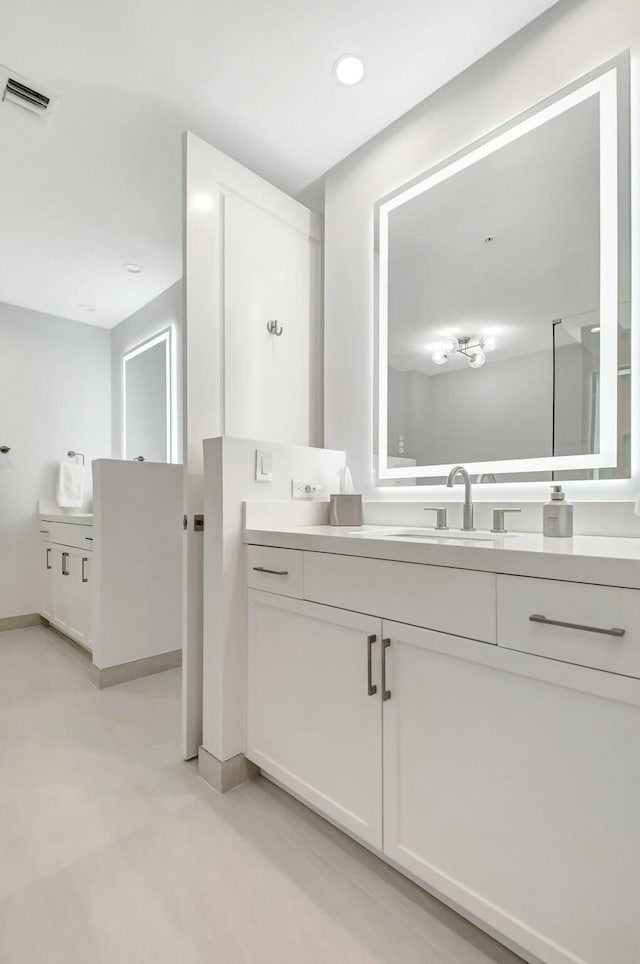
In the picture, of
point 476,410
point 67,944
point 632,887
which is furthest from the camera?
point 476,410

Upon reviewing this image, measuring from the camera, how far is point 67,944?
1.04 metres

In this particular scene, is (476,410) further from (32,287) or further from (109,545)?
(32,287)

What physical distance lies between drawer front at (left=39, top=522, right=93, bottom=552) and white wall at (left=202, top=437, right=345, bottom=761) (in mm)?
1449

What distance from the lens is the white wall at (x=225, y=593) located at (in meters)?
1.59

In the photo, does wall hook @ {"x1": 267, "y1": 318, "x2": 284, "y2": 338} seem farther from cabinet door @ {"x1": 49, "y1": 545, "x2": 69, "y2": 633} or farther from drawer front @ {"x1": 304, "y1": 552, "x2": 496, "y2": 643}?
cabinet door @ {"x1": 49, "y1": 545, "x2": 69, "y2": 633}

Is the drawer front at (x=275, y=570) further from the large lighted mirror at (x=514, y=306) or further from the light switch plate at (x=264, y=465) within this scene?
the large lighted mirror at (x=514, y=306)

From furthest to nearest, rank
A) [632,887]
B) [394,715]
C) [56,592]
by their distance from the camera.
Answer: [56,592] < [394,715] < [632,887]

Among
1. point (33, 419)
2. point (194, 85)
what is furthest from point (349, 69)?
point (33, 419)

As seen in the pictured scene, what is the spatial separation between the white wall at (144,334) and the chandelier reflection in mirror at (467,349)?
181 cm

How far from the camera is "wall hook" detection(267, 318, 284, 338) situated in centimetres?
212

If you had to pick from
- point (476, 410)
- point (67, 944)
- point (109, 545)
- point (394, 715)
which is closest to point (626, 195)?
point (476, 410)

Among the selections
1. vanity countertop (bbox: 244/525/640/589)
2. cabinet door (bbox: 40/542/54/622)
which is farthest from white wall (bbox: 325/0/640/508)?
cabinet door (bbox: 40/542/54/622)

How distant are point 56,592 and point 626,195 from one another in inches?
145

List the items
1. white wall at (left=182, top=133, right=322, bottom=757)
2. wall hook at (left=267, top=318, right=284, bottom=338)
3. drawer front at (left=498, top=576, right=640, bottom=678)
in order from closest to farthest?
drawer front at (left=498, top=576, right=640, bottom=678)
white wall at (left=182, top=133, right=322, bottom=757)
wall hook at (left=267, top=318, right=284, bottom=338)
